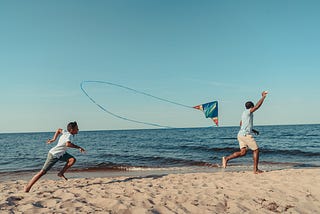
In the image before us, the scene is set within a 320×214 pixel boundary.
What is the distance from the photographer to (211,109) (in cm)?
852

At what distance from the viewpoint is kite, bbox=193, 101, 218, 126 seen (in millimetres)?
8477

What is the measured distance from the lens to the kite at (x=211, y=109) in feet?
27.8

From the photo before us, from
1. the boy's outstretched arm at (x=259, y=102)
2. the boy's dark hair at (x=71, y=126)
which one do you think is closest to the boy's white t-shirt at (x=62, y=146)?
the boy's dark hair at (x=71, y=126)

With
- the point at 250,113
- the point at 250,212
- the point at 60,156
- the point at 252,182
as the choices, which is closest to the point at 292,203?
the point at 250,212

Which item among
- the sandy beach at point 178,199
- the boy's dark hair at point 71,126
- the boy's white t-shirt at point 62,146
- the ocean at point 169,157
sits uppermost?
the boy's dark hair at point 71,126

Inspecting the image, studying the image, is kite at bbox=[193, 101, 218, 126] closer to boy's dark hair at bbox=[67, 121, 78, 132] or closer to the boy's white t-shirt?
boy's dark hair at bbox=[67, 121, 78, 132]

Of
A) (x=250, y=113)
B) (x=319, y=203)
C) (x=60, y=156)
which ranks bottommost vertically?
(x=319, y=203)

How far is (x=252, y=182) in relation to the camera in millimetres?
6344

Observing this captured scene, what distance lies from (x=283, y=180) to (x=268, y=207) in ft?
7.83

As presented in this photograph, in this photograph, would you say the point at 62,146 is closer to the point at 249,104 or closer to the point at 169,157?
the point at 249,104

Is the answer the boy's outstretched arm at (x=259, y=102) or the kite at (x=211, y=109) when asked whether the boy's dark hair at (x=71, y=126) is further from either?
the boy's outstretched arm at (x=259, y=102)

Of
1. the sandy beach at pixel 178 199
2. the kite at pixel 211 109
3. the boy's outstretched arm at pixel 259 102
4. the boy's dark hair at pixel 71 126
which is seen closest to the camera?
the sandy beach at pixel 178 199

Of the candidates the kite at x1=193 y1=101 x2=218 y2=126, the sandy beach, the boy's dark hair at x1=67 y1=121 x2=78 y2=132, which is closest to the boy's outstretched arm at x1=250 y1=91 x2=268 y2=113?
the kite at x1=193 y1=101 x2=218 y2=126

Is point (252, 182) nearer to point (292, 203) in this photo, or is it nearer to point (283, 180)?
point (283, 180)
